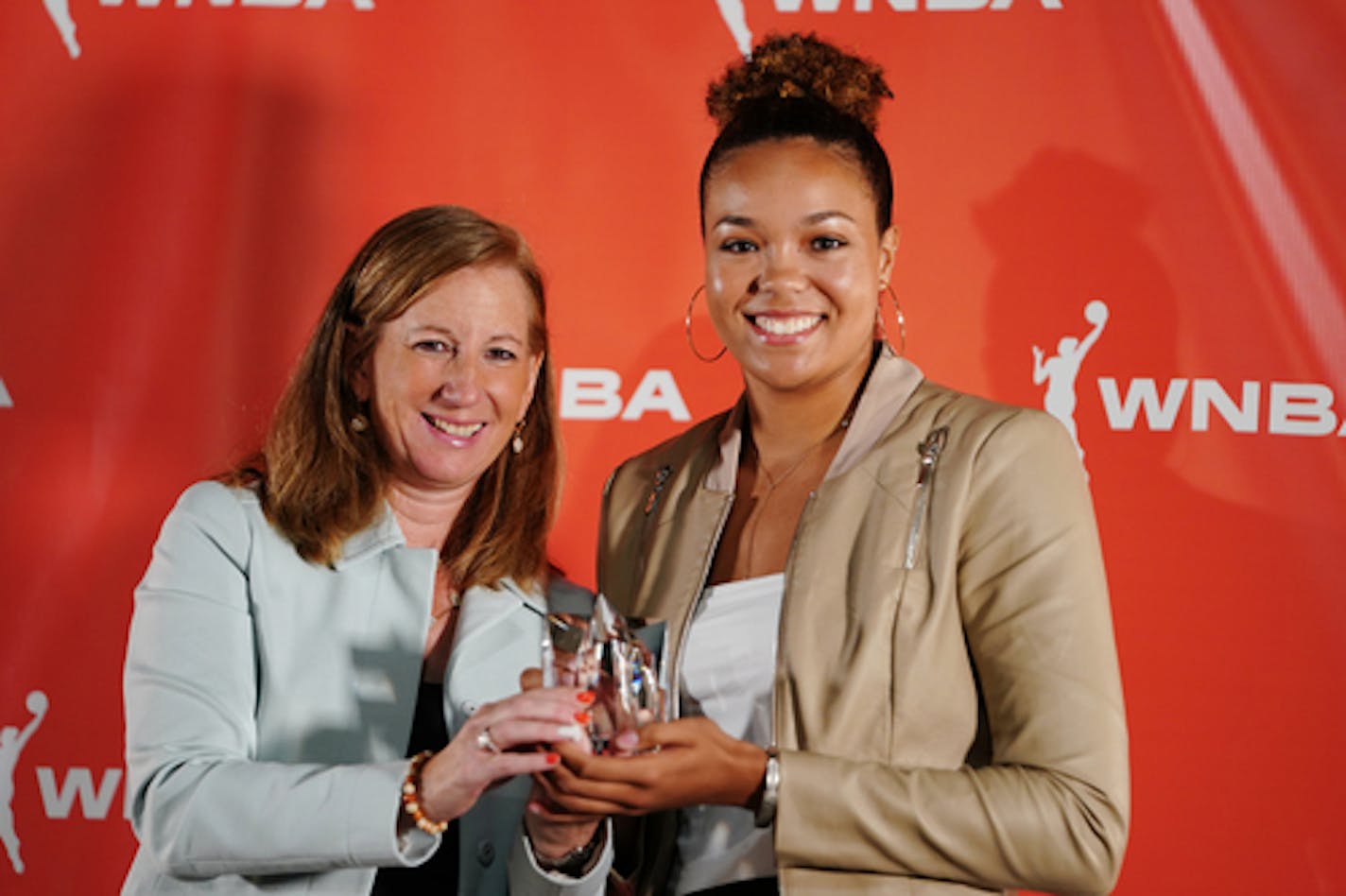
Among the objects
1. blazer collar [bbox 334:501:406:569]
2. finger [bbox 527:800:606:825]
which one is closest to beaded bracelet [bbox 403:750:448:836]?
finger [bbox 527:800:606:825]

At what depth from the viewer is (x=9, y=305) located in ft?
9.55

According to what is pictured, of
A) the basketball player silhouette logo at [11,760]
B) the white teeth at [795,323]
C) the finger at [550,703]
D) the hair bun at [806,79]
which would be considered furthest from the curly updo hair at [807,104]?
the basketball player silhouette logo at [11,760]

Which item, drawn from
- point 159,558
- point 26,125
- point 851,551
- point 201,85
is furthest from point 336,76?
point 851,551

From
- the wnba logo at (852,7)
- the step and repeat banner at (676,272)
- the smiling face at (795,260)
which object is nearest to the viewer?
the smiling face at (795,260)

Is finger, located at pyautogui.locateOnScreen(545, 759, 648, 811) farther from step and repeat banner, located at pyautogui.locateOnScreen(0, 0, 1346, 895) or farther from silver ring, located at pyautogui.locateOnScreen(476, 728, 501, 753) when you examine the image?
step and repeat banner, located at pyautogui.locateOnScreen(0, 0, 1346, 895)

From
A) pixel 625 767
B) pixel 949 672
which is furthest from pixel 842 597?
pixel 625 767

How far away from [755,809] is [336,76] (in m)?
1.77

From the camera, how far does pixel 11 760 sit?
2875mm

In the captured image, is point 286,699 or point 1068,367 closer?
point 286,699

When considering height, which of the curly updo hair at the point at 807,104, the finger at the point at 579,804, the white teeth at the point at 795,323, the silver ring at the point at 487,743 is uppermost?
the curly updo hair at the point at 807,104

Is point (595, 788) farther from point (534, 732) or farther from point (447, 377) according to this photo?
point (447, 377)

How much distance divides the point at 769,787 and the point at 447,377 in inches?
30.7

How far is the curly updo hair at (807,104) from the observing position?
2.07m

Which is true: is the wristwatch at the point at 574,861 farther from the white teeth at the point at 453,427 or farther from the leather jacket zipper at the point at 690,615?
the white teeth at the point at 453,427
